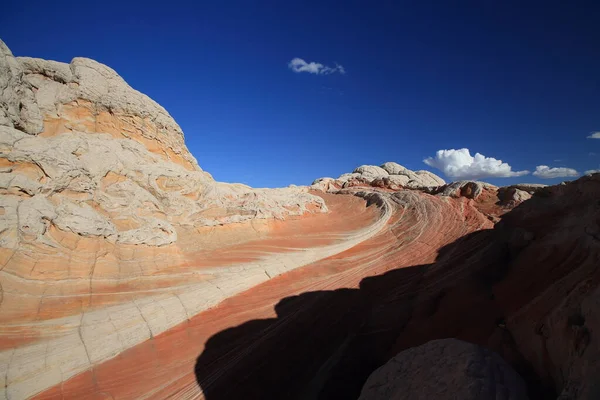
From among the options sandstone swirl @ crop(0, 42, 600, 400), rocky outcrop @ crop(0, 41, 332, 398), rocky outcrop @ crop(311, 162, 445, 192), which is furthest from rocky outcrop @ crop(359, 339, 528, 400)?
rocky outcrop @ crop(311, 162, 445, 192)

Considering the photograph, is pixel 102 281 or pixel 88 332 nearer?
pixel 88 332

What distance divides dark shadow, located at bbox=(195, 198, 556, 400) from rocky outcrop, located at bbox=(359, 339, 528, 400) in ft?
1.75

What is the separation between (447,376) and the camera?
136 inches

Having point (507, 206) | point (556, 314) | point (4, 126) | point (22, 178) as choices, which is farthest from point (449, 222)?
point (4, 126)

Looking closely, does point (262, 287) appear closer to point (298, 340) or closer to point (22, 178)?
point (298, 340)

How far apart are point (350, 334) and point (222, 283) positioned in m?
3.96

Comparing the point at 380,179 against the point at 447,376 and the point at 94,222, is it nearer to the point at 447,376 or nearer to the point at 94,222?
the point at 94,222

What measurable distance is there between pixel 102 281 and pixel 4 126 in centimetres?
553

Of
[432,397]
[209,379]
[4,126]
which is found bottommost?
[432,397]

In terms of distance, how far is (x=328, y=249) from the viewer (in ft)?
39.1

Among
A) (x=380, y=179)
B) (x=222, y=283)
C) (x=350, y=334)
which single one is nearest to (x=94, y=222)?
(x=222, y=283)

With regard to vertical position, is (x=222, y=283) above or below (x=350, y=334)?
above

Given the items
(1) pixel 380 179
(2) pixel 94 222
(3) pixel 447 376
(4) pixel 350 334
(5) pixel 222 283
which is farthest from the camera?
(1) pixel 380 179

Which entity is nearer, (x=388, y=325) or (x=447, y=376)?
(x=447, y=376)
